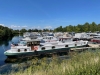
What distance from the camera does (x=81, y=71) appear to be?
18.1 feet

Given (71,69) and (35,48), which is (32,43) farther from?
(71,69)

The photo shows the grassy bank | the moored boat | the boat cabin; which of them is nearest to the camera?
the grassy bank

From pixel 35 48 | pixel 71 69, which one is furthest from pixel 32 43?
pixel 71 69

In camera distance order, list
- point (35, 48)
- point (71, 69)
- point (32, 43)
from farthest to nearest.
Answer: point (32, 43) → point (35, 48) → point (71, 69)

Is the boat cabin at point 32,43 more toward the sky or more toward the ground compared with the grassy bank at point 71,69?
more toward the ground

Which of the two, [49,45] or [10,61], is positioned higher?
[49,45]

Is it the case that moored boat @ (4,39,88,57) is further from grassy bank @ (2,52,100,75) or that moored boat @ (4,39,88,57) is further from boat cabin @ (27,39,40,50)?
grassy bank @ (2,52,100,75)

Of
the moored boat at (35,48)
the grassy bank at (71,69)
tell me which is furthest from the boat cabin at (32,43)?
the grassy bank at (71,69)

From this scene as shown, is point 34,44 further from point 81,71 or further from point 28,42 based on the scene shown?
point 81,71

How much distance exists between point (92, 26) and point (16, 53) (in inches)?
2503

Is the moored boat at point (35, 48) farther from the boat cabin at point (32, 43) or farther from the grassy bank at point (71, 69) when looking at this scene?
the grassy bank at point (71, 69)

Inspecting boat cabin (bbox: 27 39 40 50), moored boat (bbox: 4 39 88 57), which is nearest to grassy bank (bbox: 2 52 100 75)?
moored boat (bbox: 4 39 88 57)

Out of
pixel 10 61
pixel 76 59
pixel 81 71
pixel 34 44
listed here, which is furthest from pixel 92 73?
pixel 34 44

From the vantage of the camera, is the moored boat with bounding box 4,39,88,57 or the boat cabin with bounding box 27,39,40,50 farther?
the boat cabin with bounding box 27,39,40,50
